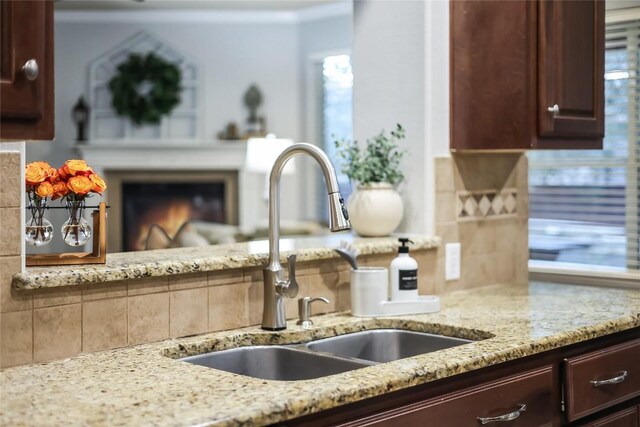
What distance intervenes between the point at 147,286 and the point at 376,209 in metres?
0.93

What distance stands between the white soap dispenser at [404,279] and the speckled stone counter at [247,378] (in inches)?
3.4

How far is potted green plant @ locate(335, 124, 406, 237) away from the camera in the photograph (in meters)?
2.84

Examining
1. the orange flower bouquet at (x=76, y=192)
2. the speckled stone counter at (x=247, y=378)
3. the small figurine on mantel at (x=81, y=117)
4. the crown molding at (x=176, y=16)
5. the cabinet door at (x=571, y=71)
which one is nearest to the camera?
the speckled stone counter at (x=247, y=378)

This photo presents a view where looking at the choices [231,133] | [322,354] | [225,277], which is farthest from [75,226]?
[231,133]

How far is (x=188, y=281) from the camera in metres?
2.22

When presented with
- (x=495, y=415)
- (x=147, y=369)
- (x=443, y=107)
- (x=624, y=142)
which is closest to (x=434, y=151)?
(x=443, y=107)

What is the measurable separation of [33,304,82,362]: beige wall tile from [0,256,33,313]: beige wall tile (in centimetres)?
4

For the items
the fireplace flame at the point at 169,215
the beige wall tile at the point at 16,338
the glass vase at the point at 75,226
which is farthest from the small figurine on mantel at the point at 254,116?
the beige wall tile at the point at 16,338

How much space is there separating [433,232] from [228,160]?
5714mm

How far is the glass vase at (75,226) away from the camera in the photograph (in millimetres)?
2080

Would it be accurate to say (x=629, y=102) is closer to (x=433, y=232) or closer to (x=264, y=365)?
(x=433, y=232)

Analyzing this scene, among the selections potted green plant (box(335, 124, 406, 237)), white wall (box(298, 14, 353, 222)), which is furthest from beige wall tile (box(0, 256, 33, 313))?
white wall (box(298, 14, 353, 222))

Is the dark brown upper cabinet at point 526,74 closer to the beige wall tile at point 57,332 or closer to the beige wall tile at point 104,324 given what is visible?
the beige wall tile at point 104,324

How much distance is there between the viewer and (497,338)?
7.23 ft
